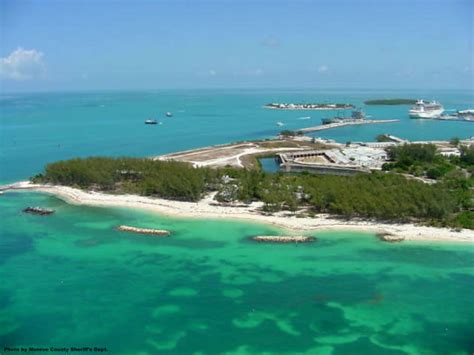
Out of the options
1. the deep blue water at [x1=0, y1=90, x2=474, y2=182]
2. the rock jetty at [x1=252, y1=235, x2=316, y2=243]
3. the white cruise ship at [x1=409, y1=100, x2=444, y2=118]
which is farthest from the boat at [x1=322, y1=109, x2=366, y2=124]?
the rock jetty at [x1=252, y1=235, x2=316, y2=243]

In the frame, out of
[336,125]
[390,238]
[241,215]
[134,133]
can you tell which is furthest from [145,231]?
[336,125]

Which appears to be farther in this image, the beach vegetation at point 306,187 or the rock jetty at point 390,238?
the beach vegetation at point 306,187

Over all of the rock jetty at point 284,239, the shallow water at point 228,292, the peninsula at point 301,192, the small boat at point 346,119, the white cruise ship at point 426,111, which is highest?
the white cruise ship at point 426,111

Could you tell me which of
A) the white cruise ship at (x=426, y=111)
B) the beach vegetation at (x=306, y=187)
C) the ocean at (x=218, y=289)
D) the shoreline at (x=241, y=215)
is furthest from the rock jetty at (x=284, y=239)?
the white cruise ship at (x=426, y=111)

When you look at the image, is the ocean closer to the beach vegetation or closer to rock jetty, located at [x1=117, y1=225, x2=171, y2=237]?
rock jetty, located at [x1=117, y1=225, x2=171, y2=237]

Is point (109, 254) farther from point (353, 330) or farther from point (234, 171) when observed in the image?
point (234, 171)

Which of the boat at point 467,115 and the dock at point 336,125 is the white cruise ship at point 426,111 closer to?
the boat at point 467,115
